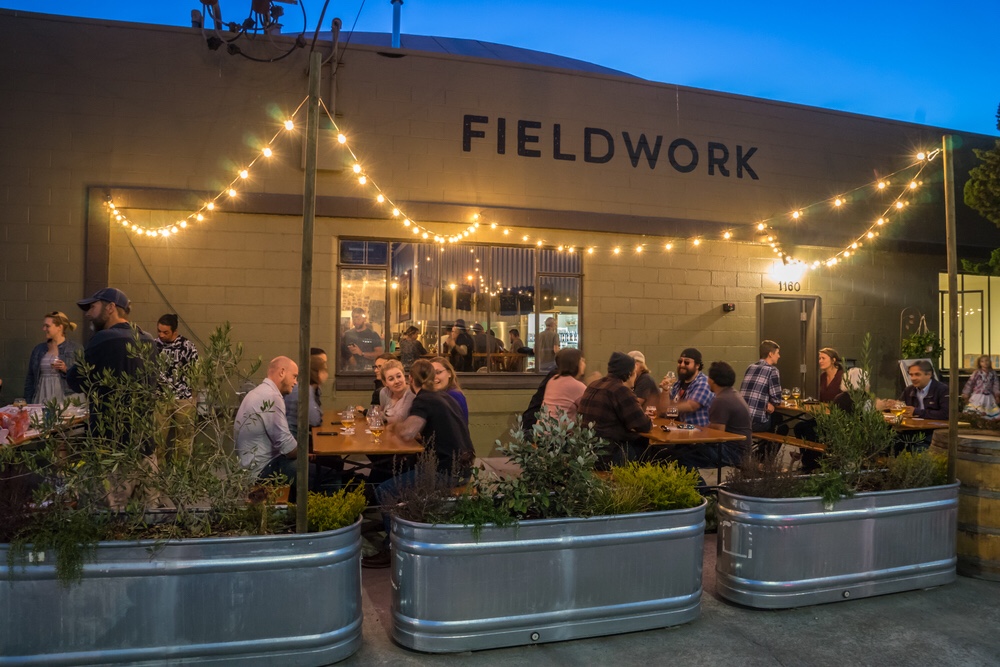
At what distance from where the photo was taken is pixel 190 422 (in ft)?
11.2

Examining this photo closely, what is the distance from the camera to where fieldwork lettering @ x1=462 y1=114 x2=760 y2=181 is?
9797 mm

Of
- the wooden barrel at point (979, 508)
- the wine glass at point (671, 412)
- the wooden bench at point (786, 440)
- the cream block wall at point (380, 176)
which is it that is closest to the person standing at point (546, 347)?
the cream block wall at point (380, 176)

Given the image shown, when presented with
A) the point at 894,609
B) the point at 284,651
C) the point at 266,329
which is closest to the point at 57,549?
the point at 284,651

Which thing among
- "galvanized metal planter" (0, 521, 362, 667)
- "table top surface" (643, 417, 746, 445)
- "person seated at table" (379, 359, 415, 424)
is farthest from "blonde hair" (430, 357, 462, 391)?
"galvanized metal planter" (0, 521, 362, 667)

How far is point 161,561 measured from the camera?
10.4 feet

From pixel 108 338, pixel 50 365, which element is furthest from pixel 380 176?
pixel 108 338

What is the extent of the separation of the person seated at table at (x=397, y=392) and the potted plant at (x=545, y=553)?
2.58m

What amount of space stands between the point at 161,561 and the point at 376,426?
3.20m

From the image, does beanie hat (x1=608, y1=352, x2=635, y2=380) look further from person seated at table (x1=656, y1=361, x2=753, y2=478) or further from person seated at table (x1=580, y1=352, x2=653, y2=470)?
person seated at table (x1=656, y1=361, x2=753, y2=478)

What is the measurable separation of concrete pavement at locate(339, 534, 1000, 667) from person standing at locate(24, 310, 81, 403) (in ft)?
15.6

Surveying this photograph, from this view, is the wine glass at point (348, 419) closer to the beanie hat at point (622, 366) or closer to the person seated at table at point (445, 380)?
the person seated at table at point (445, 380)

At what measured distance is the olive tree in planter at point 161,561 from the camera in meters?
3.10

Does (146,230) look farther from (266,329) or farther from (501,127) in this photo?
(501,127)

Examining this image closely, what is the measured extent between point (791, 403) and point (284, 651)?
23.9 ft
